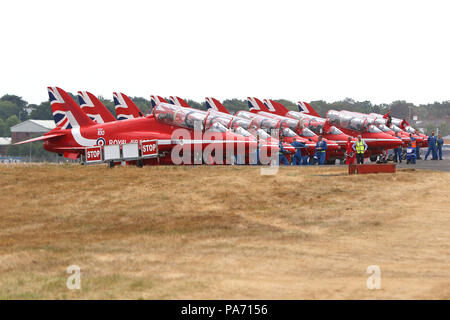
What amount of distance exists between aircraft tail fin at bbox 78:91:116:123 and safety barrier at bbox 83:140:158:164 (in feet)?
42.5

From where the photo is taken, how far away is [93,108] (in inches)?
1636

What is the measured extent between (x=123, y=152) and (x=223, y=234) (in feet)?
46.8

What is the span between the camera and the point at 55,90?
118ft

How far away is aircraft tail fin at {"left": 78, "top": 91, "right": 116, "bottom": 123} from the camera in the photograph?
4138 cm

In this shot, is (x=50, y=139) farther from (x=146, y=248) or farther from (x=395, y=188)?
(x=146, y=248)

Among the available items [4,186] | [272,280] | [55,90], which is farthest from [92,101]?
[272,280]

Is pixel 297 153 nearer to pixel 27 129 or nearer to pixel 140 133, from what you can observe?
pixel 140 133

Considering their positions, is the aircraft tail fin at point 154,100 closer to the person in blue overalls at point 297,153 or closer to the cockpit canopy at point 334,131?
the cockpit canopy at point 334,131

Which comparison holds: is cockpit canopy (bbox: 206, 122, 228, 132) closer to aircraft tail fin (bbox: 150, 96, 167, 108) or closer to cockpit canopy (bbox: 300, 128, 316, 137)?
cockpit canopy (bbox: 300, 128, 316, 137)

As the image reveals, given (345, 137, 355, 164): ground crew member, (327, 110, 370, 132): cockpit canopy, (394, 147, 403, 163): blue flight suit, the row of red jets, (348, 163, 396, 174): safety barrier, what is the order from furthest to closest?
1. (327, 110, 370, 132): cockpit canopy
2. (394, 147, 403, 163): blue flight suit
3. (345, 137, 355, 164): ground crew member
4. the row of red jets
5. (348, 163, 396, 174): safety barrier

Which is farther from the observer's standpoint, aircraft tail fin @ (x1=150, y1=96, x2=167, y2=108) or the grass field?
aircraft tail fin @ (x1=150, y1=96, x2=167, y2=108)

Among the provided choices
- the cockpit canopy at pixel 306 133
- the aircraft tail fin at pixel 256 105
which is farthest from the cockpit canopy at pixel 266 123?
the aircraft tail fin at pixel 256 105

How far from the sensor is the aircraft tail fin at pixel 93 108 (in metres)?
41.4

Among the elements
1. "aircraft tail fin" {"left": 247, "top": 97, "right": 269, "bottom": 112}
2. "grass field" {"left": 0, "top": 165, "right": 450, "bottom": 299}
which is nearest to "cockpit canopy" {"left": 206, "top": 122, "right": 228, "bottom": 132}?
"grass field" {"left": 0, "top": 165, "right": 450, "bottom": 299}
